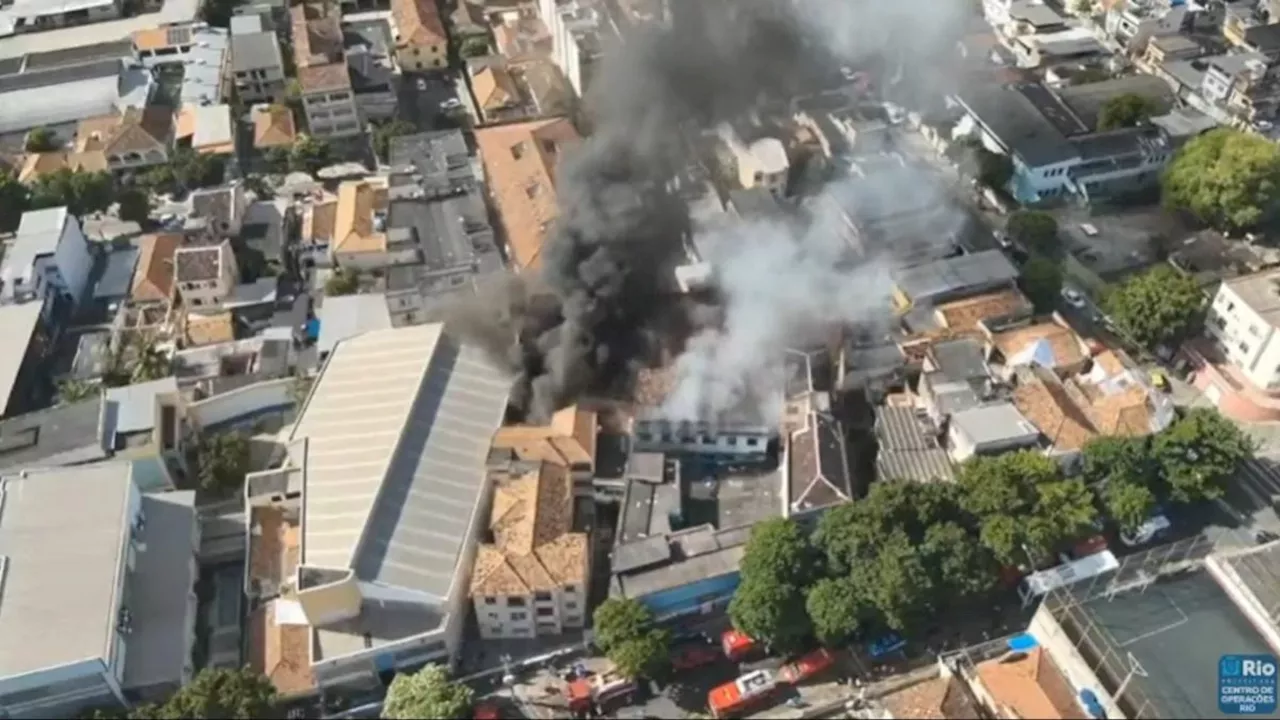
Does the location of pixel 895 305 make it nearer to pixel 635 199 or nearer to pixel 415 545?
pixel 635 199

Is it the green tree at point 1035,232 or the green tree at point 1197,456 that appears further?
the green tree at point 1035,232

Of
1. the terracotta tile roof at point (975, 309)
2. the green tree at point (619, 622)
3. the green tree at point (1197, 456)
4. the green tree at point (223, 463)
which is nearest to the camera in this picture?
the green tree at point (619, 622)

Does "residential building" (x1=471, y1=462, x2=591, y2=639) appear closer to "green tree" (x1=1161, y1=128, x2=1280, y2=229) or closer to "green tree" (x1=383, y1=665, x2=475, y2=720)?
"green tree" (x1=383, y1=665, x2=475, y2=720)

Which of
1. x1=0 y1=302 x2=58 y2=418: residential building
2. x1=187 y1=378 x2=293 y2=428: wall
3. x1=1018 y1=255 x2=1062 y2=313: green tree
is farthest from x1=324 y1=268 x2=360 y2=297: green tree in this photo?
x1=1018 y1=255 x2=1062 y2=313: green tree

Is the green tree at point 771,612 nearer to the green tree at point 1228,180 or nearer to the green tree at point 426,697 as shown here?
the green tree at point 426,697

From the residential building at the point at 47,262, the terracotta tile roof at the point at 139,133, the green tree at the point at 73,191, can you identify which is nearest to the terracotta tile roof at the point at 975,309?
the residential building at the point at 47,262

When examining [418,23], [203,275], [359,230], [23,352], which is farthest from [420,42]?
[23,352]

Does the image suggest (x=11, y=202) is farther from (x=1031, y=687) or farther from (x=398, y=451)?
(x=1031, y=687)
